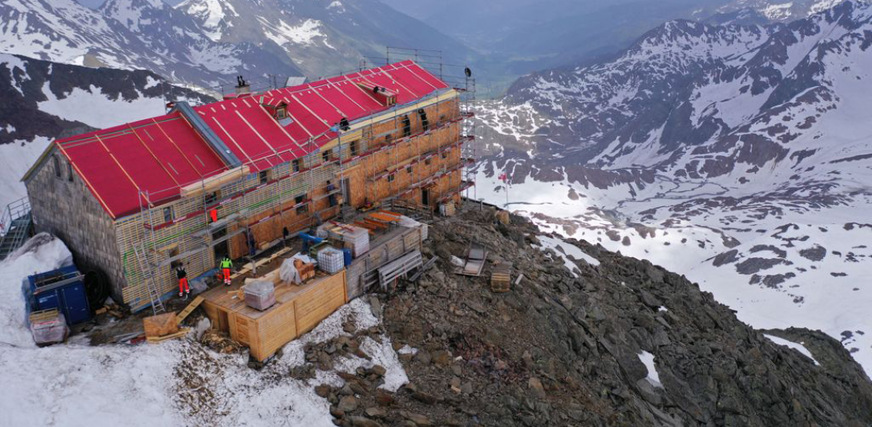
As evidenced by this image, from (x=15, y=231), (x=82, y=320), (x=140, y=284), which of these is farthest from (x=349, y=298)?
(x=15, y=231)

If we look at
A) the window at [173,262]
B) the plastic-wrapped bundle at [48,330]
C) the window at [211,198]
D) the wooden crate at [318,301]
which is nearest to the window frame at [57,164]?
the window at [173,262]

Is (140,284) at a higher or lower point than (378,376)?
higher

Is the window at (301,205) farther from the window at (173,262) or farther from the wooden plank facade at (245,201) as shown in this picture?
the window at (173,262)

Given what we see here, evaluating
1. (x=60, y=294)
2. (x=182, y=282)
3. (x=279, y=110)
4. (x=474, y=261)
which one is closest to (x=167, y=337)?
(x=182, y=282)

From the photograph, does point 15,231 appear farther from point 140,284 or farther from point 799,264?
point 799,264

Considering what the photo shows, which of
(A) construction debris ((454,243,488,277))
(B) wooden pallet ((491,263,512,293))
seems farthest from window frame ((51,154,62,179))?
(B) wooden pallet ((491,263,512,293))

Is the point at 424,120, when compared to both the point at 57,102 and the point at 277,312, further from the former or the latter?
the point at 57,102
